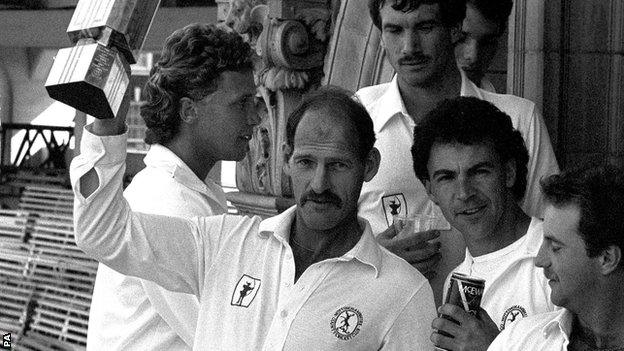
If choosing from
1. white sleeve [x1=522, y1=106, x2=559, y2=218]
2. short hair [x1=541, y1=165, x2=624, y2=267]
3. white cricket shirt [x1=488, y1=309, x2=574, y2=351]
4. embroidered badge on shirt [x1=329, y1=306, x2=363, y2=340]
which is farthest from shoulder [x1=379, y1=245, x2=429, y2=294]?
white sleeve [x1=522, y1=106, x2=559, y2=218]

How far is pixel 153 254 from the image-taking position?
269cm

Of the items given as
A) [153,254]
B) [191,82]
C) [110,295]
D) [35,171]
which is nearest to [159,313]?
[110,295]

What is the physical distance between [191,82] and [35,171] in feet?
28.1

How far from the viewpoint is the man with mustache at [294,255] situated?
8.48ft

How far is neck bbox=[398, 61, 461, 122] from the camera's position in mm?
3465

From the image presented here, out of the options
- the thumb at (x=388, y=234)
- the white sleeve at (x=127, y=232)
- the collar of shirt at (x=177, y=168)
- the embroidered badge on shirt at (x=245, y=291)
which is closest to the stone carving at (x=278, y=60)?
the collar of shirt at (x=177, y=168)

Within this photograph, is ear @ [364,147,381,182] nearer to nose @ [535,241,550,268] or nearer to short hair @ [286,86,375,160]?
short hair @ [286,86,375,160]

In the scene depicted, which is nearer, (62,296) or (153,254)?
(153,254)

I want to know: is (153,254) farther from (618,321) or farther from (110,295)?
(618,321)

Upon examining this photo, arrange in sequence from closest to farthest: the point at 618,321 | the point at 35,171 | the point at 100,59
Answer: the point at 100,59 < the point at 618,321 < the point at 35,171

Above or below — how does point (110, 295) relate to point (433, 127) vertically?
below

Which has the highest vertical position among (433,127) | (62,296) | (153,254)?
(433,127)

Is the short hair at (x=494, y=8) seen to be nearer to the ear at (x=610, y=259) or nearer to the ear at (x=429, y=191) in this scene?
the ear at (x=429, y=191)

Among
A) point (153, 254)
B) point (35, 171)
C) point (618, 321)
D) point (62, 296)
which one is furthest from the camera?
point (35, 171)
